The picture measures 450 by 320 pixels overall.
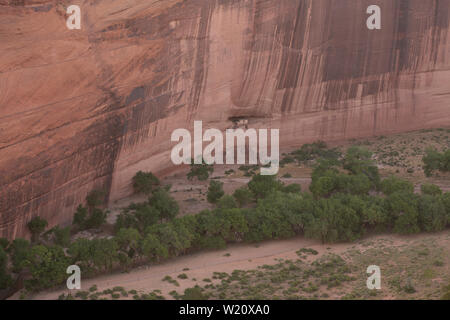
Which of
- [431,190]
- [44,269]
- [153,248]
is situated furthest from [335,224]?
[44,269]

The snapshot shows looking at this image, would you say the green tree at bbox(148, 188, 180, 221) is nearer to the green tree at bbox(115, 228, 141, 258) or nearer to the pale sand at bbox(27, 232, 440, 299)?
the pale sand at bbox(27, 232, 440, 299)

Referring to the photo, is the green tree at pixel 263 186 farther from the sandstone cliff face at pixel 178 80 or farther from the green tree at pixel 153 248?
the green tree at pixel 153 248

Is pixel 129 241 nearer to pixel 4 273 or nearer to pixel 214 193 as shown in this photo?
pixel 4 273

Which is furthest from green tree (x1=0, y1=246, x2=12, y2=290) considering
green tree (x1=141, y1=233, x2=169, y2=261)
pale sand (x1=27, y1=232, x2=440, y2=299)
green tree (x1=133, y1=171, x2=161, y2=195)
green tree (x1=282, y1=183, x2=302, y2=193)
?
green tree (x1=282, y1=183, x2=302, y2=193)

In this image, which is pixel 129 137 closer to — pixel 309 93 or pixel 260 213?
pixel 260 213

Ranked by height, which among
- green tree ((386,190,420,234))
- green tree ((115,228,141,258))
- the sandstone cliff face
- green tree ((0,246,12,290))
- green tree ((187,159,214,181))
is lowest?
green tree ((0,246,12,290))

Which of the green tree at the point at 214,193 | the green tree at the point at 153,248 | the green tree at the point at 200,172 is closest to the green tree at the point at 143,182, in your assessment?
the green tree at the point at 200,172
